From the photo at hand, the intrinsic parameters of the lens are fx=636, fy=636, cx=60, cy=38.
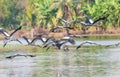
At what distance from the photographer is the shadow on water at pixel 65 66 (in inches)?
1157

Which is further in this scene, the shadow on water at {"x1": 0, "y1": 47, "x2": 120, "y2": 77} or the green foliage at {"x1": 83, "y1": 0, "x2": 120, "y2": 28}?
the green foliage at {"x1": 83, "y1": 0, "x2": 120, "y2": 28}

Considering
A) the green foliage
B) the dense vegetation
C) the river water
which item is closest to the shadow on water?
the river water

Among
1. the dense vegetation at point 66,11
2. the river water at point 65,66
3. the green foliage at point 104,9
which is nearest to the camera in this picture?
the river water at point 65,66

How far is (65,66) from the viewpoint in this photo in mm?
33812

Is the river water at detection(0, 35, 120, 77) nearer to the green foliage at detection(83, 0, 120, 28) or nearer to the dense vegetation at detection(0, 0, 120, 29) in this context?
the dense vegetation at detection(0, 0, 120, 29)

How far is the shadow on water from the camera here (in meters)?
29.4

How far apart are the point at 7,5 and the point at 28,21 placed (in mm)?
9767

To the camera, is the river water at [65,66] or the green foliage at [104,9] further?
the green foliage at [104,9]

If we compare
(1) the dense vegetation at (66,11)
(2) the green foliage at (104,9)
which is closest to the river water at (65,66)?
(1) the dense vegetation at (66,11)

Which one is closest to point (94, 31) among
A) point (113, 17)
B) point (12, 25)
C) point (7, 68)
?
point (113, 17)

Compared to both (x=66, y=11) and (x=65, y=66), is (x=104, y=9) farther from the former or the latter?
(x=65, y=66)

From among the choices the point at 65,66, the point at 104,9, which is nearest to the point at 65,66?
the point at 65,66

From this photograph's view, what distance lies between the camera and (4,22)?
94625 millimetres

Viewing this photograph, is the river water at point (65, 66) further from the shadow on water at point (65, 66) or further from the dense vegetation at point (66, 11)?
the dense vegetation at point (66, 11)
